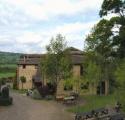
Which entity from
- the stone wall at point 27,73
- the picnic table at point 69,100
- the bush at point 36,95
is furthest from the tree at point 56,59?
the stone wall at point 27,73

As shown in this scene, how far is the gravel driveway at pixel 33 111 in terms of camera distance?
43.8 m

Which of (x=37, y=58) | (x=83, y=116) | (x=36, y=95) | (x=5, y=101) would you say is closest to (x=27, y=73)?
(x=37, y=58)

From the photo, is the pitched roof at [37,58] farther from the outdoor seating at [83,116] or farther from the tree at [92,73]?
the outdoor seating at [83,116]

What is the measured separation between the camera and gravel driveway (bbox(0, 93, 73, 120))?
4375 centimetres

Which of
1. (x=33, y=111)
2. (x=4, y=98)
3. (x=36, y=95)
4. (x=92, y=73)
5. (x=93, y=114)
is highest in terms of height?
(x=92, y=73)

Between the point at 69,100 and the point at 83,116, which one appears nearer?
the point at 83,116

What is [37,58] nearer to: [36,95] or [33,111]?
[36,95]

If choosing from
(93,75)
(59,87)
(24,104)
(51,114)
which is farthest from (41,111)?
(59,87)

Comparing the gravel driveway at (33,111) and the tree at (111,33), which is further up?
the tree at (111,33)

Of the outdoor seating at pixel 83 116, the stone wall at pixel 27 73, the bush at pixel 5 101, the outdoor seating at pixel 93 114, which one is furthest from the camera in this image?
the stone wall at pixel 27 73

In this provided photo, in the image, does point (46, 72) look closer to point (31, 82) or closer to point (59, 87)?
point (59, 87)

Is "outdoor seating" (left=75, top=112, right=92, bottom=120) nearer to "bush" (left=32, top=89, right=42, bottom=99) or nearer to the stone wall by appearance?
"bush" (left=32, top=89, right=42, bottom=99)

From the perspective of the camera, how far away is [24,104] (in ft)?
185

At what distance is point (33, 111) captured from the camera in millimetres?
48875
